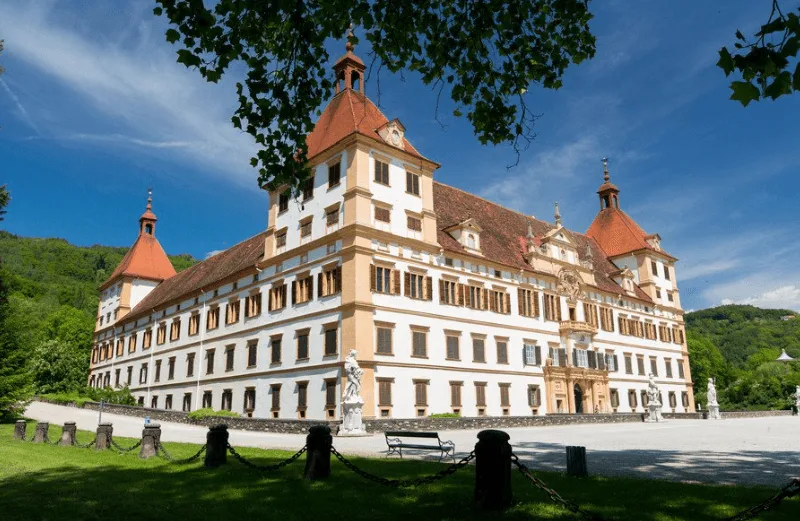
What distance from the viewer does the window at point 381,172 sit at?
109 ft

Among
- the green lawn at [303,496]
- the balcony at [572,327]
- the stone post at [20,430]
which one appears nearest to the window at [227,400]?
the stone post at [20,430]

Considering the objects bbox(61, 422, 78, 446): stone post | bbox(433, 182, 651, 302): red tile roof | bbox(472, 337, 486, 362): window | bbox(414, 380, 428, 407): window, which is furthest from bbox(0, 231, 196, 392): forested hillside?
bbox(433, 182, 651, 302): red tile roof

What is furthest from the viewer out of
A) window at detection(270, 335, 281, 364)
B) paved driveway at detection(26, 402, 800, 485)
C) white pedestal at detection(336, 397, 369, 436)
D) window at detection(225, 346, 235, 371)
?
window at detection(225, 346, 235, 371)

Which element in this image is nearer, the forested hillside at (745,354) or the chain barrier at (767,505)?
the chain barrier at (767,505)

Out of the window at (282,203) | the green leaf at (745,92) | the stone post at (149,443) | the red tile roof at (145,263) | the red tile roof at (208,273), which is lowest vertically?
the stone post at (149,443)

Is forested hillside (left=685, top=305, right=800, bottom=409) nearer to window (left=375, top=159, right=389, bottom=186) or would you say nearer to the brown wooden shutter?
the brown wooden shutter

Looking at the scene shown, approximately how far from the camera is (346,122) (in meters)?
35.0

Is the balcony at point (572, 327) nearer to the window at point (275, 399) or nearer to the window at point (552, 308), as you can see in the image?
the window at point (552, 308)

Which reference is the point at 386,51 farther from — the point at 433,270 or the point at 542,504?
the point at 433,270

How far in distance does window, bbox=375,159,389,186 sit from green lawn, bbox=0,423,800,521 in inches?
870

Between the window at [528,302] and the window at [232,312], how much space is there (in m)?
18.8

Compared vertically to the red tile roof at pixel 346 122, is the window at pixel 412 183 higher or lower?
lower

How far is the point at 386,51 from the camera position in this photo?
1032 cm

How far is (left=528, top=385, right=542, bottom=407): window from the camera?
37.9m
